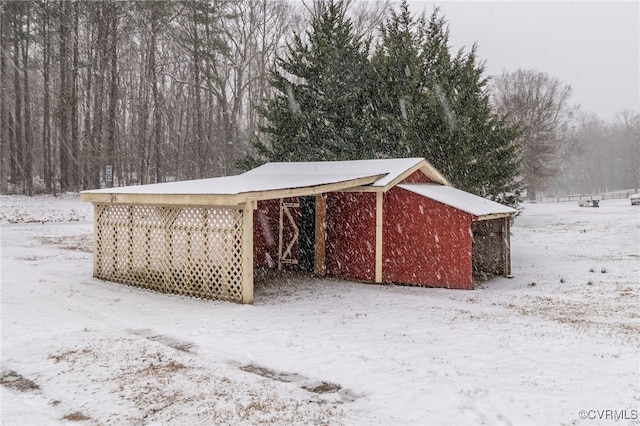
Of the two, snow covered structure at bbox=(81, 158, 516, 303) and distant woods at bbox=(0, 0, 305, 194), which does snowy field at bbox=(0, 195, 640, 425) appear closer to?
snow covered structure at bbox=(81, 158, 516, 303)

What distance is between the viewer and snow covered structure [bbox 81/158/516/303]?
9.13 metres

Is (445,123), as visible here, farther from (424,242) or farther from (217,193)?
(217,193)

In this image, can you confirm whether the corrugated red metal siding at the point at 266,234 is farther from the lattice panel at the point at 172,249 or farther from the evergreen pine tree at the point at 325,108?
the evergreen pine tree at the point at 325,108

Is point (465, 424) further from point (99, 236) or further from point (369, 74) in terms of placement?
point (369, 74)

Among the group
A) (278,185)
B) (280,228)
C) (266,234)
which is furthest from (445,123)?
(278,185)

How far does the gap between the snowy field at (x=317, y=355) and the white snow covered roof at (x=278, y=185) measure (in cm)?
198

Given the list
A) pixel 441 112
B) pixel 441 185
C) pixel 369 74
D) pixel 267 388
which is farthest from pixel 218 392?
pixel 369 74

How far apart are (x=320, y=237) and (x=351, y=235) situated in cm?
83

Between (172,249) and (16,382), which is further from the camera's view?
(172,249)

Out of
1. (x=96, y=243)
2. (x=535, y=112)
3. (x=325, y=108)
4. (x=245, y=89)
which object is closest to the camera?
(x=96, y=243)

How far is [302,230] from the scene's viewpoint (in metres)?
13.2

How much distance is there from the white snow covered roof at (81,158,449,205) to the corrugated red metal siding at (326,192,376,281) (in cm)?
60

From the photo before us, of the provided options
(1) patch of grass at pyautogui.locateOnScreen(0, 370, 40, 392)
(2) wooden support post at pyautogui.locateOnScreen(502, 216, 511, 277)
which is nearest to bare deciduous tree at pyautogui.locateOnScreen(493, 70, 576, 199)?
(2) wooden support post at pyautogui.locateOnScreen(502, 216, 511, 277)

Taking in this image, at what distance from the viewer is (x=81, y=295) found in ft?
31.2
